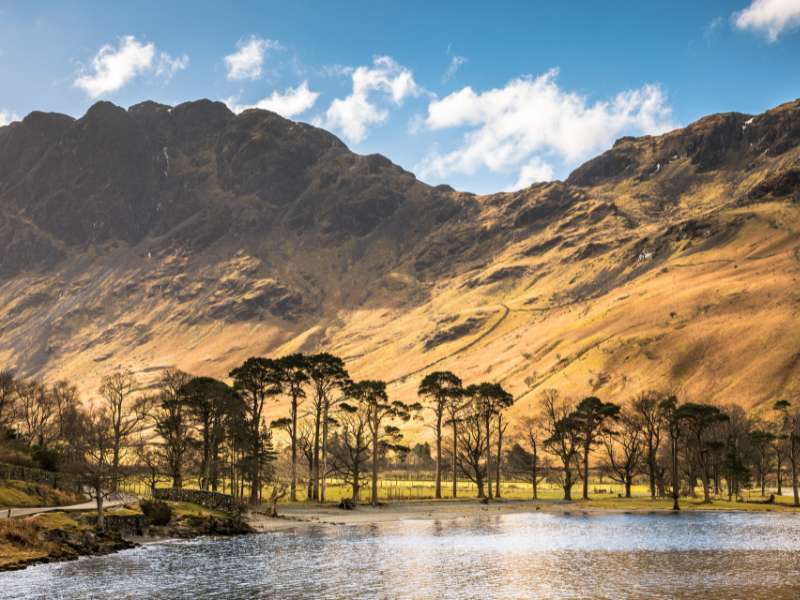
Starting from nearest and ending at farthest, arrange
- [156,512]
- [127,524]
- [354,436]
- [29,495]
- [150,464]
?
[127,524]
[29,495]
[156,512]
[150,464]
[354,436]

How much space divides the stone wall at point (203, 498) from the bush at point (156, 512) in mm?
5937

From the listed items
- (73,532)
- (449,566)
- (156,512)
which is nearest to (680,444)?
(449,566)

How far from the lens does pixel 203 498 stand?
295ft

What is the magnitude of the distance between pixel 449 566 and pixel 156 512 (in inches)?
1353

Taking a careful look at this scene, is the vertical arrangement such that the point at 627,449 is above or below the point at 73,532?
above

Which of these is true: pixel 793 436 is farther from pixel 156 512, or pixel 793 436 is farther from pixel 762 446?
pixel 156 512

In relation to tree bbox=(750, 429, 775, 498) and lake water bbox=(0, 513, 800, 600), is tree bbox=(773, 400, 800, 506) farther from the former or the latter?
lake water bbox=(0, 513, 800, 600)

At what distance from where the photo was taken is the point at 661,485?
133875 millimetres

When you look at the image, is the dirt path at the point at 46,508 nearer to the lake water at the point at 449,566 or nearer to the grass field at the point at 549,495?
→ the lake water at the point at 449,566

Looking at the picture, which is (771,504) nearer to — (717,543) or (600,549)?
(717,543)

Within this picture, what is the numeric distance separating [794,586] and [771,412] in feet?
531

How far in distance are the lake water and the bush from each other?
512 centimetres

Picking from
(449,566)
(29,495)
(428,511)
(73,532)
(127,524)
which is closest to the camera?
(449,566)

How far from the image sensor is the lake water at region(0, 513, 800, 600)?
154ft
